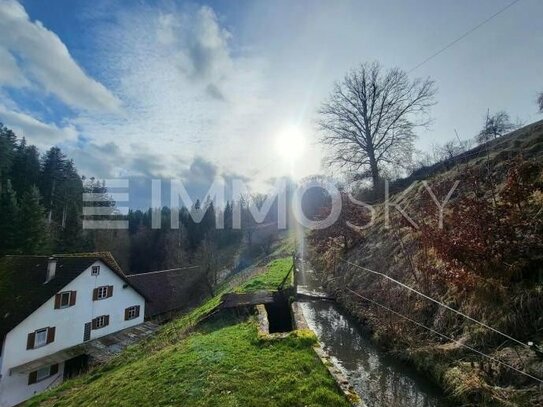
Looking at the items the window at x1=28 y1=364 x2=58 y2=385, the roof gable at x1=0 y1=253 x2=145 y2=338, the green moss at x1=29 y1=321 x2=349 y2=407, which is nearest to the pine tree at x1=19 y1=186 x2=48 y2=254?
the roof gable at x1=0 y1=253 x2=145 y2=338

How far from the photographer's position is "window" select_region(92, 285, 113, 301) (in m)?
24.2

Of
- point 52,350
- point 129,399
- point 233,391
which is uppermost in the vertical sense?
point 233,391

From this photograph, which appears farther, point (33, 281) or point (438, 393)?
point (33, 281)

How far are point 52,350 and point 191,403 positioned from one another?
2138 centimetres

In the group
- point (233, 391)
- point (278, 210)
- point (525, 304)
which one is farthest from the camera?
point (278, 210)

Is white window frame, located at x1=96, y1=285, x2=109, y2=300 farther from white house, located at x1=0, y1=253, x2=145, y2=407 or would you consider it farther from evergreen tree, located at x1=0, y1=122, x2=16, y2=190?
evergreen tree, located at x1=0, y1=122, x2=16, y2=190

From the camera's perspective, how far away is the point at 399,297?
8.09 m

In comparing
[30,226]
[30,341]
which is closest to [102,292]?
[30,341]

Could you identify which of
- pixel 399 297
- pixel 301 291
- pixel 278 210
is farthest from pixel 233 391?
pixel 278 210

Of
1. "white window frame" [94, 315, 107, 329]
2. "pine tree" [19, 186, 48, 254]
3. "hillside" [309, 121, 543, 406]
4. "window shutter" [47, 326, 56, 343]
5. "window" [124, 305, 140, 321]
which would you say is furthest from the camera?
"pine tree" [19, 186, 48, 254]

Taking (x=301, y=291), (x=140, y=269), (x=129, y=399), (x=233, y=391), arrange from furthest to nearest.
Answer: (x=140, y=269) < (x=301, y=291) < (x=129, y=399) < (x=233, y=391)

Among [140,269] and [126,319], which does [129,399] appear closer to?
[126,319]

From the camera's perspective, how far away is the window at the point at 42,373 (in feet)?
61.4

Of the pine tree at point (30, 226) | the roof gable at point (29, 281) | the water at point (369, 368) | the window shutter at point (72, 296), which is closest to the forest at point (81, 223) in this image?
the pine tree at point (30, 226)
